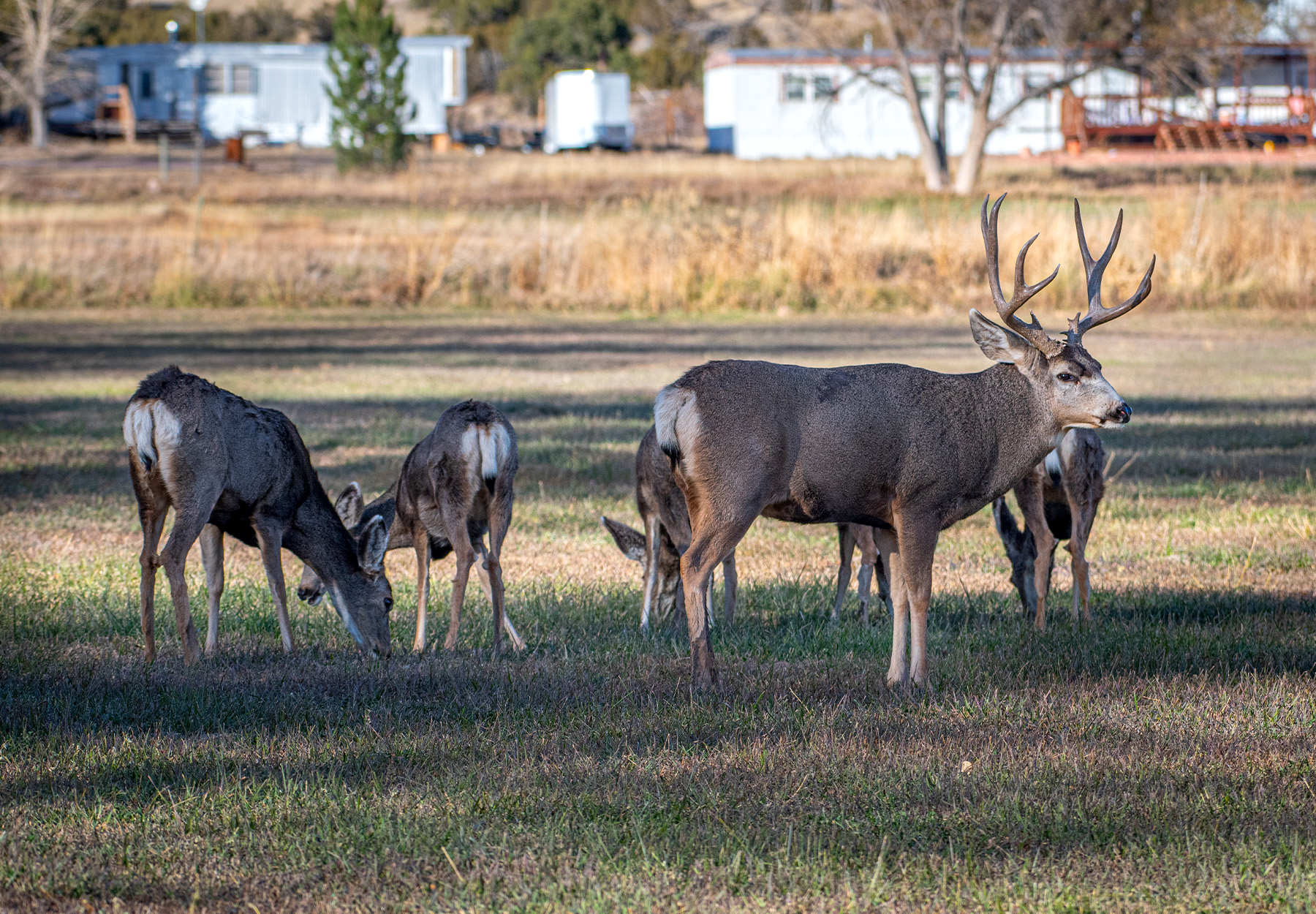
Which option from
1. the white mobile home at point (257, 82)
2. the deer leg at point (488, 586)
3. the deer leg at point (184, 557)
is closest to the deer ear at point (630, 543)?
the deer leg at point (488, 586)

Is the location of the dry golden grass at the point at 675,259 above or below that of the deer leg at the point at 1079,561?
above

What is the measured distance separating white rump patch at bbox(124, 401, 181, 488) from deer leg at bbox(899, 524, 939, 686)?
325 centimetres

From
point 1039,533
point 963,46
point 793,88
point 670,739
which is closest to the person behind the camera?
point 670,739

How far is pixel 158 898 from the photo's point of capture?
443 cm

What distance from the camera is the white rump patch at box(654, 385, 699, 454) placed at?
6.41 m

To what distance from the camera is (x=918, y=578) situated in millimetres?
6602

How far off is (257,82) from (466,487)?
223 ft

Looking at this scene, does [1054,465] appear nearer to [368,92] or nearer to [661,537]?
[661,537]

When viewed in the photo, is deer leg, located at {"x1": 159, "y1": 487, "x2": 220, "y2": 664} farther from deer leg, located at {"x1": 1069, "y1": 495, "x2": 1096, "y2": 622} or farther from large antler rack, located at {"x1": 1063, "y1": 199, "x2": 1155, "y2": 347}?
deer leg, located at {"x1": 1069, "y1": 495, "x2": 1096, "y2": 622}

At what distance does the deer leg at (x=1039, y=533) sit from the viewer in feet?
25.6

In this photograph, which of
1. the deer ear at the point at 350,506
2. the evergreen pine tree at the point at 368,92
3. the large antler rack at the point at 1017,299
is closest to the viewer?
the large antler rack at the point at 1017,299

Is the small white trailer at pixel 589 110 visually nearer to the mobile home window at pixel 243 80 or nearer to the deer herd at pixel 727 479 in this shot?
the mobile home window at pixel 243 80

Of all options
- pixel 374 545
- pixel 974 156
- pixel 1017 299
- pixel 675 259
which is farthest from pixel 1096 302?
pixel 974 156

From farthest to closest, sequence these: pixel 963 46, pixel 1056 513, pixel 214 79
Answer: pixel 214 79, pixel 963 46, pixel 1056 513
